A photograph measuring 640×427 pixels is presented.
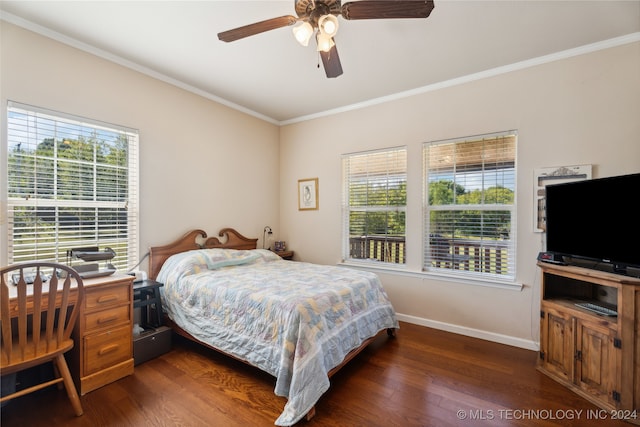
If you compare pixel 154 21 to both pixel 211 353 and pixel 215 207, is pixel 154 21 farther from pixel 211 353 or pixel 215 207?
pixel 211 353

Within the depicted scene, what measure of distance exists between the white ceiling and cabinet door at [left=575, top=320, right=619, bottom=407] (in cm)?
226

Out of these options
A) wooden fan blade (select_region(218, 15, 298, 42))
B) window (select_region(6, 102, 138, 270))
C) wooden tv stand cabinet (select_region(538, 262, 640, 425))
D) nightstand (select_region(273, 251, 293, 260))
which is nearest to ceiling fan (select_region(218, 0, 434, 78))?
wooden fan blade (select_region(218, 15, 298, 42))

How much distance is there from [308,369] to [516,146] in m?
2.79

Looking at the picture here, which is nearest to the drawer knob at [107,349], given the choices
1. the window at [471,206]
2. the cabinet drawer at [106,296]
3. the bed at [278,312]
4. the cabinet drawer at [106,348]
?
the cabinet drawer at [106,348]

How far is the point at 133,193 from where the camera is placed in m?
2.89

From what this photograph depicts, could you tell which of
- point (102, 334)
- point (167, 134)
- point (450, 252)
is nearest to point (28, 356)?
point (102, 334)

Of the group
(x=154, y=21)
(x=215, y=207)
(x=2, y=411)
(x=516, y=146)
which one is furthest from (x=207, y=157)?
(x=516, y=146)

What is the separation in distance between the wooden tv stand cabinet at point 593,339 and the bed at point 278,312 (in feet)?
4.27

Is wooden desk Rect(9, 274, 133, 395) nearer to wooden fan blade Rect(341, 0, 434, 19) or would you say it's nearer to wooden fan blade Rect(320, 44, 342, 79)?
wooden fan blade Rect(320, 44, 342, 79)

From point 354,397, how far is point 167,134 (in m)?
3.12

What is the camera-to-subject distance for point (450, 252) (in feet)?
10.5

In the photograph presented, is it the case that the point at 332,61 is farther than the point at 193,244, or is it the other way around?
the point at 193,244

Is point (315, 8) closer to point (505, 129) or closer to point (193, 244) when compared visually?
point (505, 129)

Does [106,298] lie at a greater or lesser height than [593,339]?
greater
